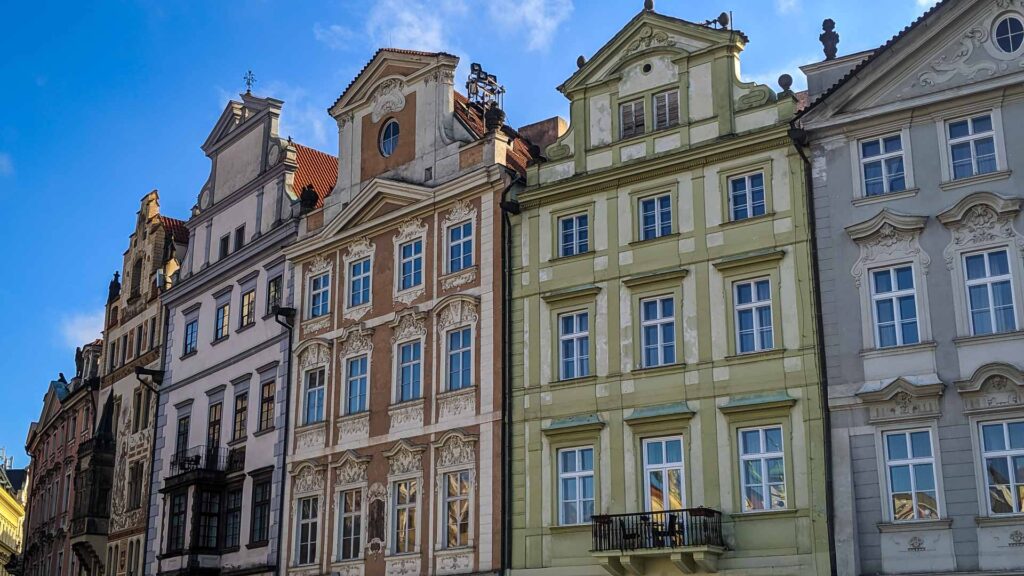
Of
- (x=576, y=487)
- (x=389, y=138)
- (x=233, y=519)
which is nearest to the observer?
(x=576, y=487)

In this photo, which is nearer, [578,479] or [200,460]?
[578,479]

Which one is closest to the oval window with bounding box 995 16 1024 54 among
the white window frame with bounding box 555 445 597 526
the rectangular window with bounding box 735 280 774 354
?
the rectangular window with bounding box 735 280 774 354

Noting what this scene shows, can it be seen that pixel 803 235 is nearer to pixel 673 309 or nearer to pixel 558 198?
pixel 673 309

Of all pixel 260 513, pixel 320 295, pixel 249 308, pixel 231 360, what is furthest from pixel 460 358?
pixel 231 360

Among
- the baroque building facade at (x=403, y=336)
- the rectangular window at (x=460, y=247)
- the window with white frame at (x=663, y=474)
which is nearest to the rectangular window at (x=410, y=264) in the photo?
the baroque building facade at (x=403, y=336)

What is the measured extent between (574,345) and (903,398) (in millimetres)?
8473

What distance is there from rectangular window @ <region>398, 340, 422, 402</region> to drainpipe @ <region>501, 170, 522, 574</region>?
130 inches

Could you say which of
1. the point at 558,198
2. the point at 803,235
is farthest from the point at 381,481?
the point at 803,235

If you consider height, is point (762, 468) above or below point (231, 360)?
below

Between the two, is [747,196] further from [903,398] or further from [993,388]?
[993,388]

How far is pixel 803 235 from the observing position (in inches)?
1125

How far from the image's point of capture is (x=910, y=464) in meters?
26.1

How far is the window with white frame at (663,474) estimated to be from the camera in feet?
95.6

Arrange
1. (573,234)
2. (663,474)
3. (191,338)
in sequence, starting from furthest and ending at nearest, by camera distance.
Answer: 1. (191,338)
2. (573,234)
3. (663,474)
